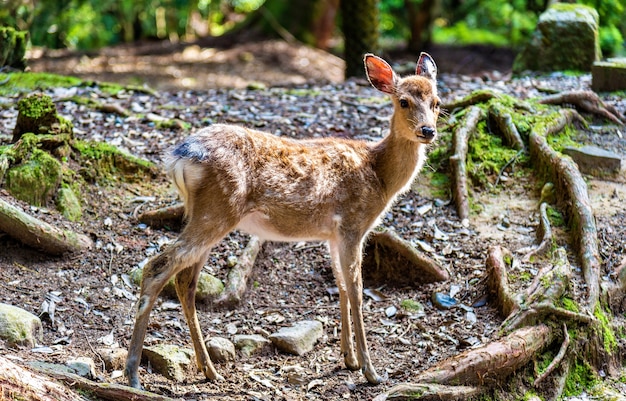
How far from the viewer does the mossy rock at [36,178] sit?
250 inches

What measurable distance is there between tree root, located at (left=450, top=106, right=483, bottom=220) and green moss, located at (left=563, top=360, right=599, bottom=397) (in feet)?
5.98

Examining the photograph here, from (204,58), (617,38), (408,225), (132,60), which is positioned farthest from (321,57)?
(408,225)

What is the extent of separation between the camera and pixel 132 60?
55.2ft

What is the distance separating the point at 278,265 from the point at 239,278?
53 centimetres

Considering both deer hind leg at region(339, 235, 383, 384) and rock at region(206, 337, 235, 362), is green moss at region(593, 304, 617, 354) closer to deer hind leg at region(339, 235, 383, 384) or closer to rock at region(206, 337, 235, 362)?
deer hind leg at region(339, 235, 383, 384)

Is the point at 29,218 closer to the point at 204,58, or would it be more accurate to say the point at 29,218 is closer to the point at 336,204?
the point at 336,204

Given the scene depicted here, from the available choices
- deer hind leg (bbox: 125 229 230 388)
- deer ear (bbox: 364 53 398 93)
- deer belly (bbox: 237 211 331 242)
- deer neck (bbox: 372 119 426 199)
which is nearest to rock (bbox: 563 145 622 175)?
deer neck (bbox: 372 119 426 199)

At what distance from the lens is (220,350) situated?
555 centimetres

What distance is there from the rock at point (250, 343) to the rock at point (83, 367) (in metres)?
1.21

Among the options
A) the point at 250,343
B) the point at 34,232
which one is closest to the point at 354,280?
the point at 250,343

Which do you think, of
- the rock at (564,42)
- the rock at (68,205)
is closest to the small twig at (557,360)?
the rock at (68,205)

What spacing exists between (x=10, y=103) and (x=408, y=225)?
182 inches

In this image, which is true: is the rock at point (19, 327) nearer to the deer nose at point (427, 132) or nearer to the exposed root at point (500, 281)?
the deer nose at point (427, 132)

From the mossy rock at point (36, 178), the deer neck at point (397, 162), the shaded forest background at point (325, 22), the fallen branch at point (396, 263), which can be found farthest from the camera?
the shaded forest background at point (325, 22)
